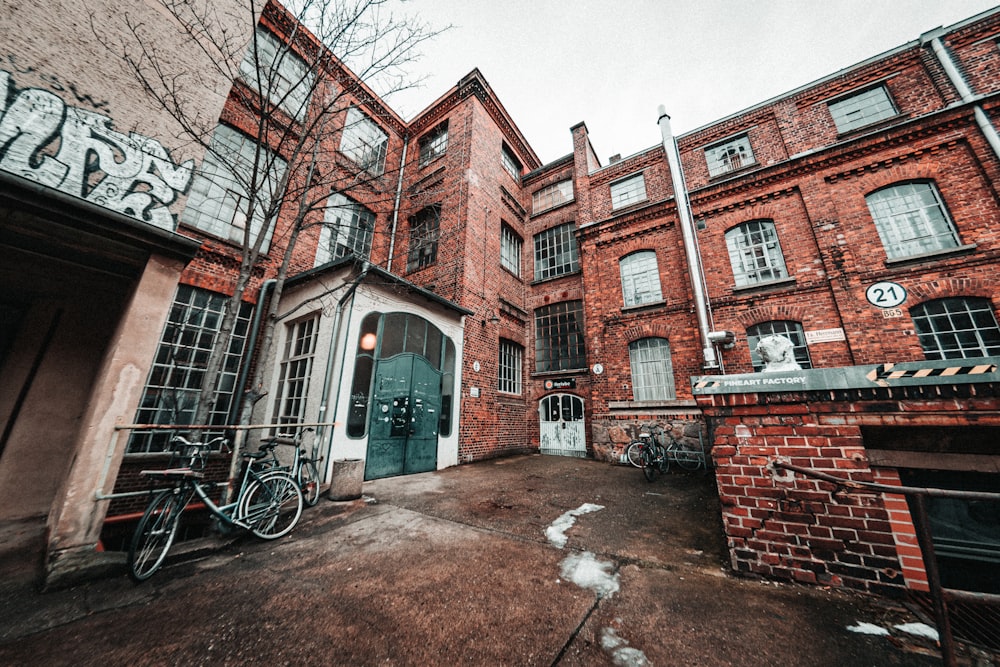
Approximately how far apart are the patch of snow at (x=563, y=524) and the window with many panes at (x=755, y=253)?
25.0 ft

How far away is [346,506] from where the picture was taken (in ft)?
14.0

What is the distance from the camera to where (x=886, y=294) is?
698 cm

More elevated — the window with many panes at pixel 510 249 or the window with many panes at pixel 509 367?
the window with many panes at pixel 510 249

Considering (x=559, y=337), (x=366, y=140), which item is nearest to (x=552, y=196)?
(x=559, y=337)

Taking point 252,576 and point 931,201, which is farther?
point 931,201

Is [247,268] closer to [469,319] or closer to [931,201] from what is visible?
[469,319]

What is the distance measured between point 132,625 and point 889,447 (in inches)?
214

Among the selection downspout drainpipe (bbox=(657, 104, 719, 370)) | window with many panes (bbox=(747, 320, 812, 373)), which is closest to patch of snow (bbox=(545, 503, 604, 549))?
downspout drainpipe (bbox=(657, 104, 719, 370))

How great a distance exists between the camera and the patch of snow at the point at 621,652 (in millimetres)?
1647

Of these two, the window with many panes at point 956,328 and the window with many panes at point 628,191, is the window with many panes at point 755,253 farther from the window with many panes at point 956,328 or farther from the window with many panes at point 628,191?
the window with many panes at point 628,191

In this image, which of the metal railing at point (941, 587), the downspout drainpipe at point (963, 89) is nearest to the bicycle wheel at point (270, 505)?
the metal railing at point (941, 587)

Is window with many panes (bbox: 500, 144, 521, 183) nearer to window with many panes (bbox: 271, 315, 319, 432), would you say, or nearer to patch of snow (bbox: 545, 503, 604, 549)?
window with many panes (bbox: 271, 315, 319, 432)

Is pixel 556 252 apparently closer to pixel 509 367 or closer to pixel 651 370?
pixel 509 367

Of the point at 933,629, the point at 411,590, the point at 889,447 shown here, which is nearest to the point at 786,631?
the point at 933,629
